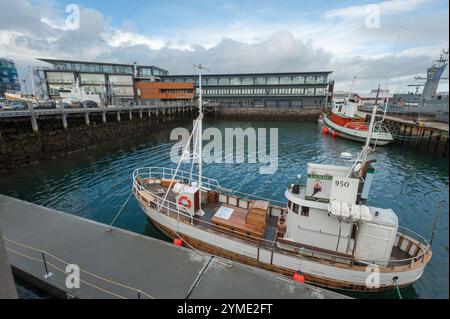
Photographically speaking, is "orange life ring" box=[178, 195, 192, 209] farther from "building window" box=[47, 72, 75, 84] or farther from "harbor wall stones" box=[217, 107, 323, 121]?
"building window" box=[47, 72, 75, 84]

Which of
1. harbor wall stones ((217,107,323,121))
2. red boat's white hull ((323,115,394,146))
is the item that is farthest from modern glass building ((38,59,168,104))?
red boat's white hull ((323,115,394,146))

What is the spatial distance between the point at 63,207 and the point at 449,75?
20339 mm

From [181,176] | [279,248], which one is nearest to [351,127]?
[181,176]

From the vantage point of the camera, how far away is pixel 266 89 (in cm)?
7831

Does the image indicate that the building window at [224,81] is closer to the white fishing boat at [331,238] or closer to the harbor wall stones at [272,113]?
the harbor wall stones at [272,113]

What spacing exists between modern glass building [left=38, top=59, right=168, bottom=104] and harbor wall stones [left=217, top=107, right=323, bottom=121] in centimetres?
3058

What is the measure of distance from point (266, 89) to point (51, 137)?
65.9 meters

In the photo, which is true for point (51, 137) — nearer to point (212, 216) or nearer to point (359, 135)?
point (212, 216)

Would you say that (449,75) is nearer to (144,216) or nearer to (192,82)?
(144,216)

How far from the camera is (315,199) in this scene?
31.8 ft

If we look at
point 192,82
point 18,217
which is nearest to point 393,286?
point 18,217

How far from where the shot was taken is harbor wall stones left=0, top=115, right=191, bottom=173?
77.4 feet
